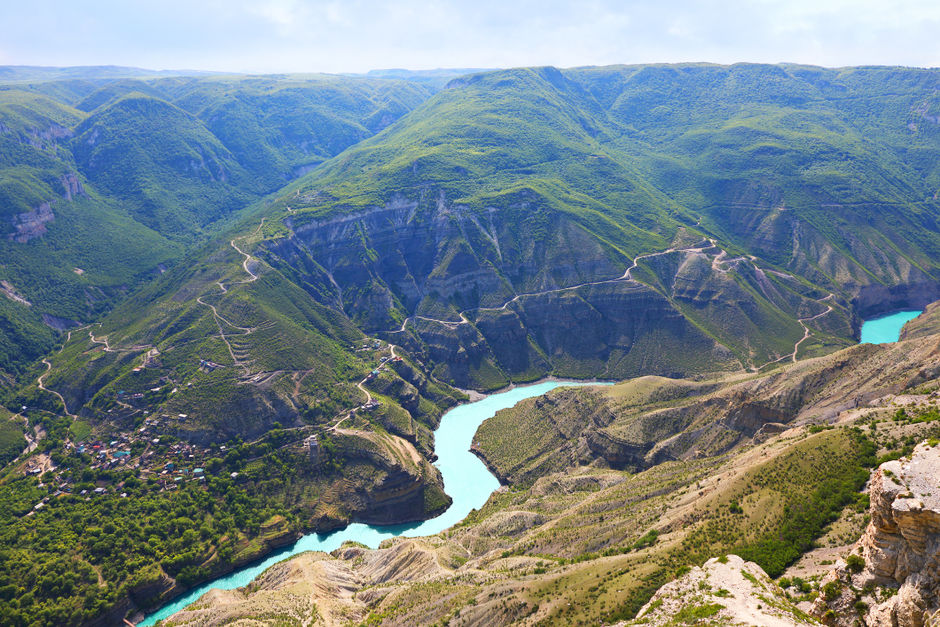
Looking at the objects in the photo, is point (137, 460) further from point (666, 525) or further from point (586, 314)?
point (586, 314)

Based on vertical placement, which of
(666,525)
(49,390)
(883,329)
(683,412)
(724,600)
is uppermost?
(724,600)

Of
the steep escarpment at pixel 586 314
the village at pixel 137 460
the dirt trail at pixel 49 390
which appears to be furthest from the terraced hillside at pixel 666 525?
the dirt trail at pixel 49 390

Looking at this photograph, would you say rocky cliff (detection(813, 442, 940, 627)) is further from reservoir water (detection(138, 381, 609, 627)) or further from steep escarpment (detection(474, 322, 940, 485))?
reservoir water (detection(138, 381, 609, 627))

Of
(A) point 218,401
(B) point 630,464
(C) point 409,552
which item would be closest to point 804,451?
(B) point 630,464

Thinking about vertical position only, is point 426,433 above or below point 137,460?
below

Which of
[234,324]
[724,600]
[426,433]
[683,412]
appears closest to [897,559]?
[724,600]

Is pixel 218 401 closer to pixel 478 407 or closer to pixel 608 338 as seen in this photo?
pixel 478 407

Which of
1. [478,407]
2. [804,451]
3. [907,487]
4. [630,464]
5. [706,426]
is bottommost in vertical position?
[478,407]
